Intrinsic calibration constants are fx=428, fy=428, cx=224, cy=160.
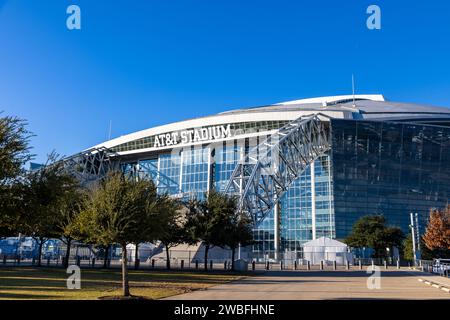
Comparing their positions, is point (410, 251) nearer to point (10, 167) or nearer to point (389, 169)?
point (389, 169)

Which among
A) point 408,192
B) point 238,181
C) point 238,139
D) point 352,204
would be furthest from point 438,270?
point 238,139

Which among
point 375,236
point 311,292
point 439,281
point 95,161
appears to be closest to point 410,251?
point 375,236

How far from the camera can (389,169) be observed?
292ft

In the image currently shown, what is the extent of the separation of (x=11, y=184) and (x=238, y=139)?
78.9 meters

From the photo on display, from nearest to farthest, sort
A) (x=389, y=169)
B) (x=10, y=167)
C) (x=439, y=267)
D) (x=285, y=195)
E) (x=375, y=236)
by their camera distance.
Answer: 1. (x=10, y=167)
2. (x=439, y=267)
3. (x=375, y=236)
4. (x=389, y=169)
5. (x=285, y=195)

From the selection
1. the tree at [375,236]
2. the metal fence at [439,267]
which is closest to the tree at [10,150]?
the metal fence at [439,267]

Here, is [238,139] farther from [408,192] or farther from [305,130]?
[408,192]

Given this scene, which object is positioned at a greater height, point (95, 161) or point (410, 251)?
point (95, 161)

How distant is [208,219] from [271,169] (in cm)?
2604

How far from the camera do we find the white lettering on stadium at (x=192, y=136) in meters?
96.1

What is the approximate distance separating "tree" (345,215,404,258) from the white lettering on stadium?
3602 centimetres

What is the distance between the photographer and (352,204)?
8619 centimetres

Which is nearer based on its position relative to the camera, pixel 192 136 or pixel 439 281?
pixel 439 281

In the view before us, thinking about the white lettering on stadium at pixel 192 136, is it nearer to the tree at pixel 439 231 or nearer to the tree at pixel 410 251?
the tree at pixel 410 251
